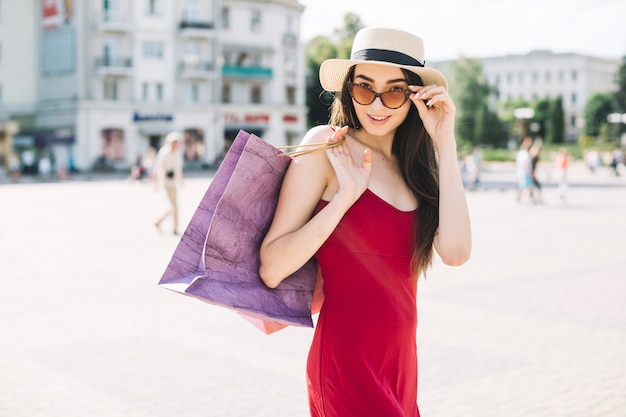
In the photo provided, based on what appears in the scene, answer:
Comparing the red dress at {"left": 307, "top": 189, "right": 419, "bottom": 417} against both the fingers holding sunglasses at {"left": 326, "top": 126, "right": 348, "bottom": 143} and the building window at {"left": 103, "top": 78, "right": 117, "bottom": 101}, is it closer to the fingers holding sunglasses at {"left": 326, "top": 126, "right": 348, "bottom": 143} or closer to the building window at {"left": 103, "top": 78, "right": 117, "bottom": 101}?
the fingers holding sunglasses at {"left": 326, "top": 126, "right": 348, "bottom": 143}

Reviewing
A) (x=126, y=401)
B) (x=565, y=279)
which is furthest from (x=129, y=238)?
(x=126, y=401)

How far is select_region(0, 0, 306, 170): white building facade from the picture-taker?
55.2 meters

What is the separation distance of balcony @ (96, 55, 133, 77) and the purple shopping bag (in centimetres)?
5454

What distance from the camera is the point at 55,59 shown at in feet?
187

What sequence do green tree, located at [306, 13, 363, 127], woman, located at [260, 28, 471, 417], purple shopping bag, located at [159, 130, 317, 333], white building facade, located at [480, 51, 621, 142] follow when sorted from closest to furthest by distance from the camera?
purple shopping bag, located at [159, 130, 317, 333] < woman, located at [260, 28, 471, 417] < green tree, located at [306, 13, 363, 127] < white building facade, located at [480, 51, 621, 142]

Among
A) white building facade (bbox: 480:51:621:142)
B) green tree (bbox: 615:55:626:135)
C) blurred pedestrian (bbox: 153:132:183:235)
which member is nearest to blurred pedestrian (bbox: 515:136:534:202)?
blurred pedestrian (bbox: 153:132:183:235)

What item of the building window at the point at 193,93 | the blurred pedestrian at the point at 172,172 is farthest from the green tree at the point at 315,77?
the blurred pedestrian at the point at 172,172

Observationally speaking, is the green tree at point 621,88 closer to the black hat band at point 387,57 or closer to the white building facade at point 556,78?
the white building facade at point 556,78

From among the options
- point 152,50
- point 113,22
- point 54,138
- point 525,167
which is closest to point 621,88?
point 152,50

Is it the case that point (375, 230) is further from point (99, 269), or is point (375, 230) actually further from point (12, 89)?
point (12, 89)

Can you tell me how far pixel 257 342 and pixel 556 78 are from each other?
4821 inches

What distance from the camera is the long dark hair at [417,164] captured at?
9.00 feet

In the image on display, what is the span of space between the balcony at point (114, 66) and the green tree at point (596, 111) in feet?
225

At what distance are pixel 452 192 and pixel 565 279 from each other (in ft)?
26.9
